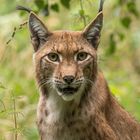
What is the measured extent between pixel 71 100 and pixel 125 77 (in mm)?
7072

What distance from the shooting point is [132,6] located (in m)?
12.5

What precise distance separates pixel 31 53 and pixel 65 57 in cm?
606

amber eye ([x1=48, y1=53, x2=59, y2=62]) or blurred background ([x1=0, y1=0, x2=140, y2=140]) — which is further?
blurred background ([x1=0, y1=0, x2=140, y2=140])

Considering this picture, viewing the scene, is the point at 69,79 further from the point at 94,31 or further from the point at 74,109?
the point at 94,31

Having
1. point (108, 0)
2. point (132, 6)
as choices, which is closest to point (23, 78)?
point (108, 0)

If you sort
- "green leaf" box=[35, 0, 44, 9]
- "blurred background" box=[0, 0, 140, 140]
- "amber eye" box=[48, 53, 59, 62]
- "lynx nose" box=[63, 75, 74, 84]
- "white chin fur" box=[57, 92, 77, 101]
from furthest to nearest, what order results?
"green leaf" box=[35, 0, 44, 9] → "blurred background" box=[0, 0, 140, 140] → "amber eye" box=[48, 53, 59, 62] → "white chin fur" box=[57, 92, 77, 101] → "lynx nose" box=[63, 75, 74, 84]

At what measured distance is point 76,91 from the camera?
392 inches

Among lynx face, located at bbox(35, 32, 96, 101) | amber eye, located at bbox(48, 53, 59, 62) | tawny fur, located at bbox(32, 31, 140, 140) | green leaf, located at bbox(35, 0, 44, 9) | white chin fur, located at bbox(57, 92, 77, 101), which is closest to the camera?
lynx face, located at bbox(35, 32, 96, 101)

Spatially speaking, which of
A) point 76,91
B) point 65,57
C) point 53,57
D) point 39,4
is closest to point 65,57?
point 65,57

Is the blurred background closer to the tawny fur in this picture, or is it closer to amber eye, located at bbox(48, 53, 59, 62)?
the tawny fur

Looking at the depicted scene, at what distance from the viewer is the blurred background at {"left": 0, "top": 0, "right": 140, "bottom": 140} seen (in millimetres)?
11539

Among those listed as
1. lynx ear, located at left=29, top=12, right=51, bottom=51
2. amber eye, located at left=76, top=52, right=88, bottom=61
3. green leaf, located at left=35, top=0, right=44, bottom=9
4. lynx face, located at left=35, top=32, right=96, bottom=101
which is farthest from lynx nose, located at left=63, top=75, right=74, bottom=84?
green leaf, located at left=35, top=0, right=44, bottom=9

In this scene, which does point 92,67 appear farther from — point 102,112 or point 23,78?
point 23,78

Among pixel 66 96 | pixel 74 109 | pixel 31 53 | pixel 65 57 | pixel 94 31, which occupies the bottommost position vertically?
pixel 74 109
